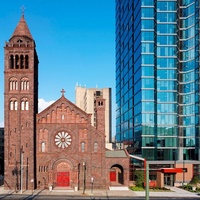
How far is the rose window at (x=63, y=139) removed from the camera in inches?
2574

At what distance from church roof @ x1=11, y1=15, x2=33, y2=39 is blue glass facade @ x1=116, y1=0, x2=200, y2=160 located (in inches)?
1267

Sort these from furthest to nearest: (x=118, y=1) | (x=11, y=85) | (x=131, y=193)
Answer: (x=118, y=1) < (x=11, y=85) < (x=131, y=193)

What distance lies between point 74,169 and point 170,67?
3818cm

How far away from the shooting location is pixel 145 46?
287 feet

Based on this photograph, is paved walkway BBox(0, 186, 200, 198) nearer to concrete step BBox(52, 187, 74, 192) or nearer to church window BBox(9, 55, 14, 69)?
concrete step BBox(52, 187, 74, 192)

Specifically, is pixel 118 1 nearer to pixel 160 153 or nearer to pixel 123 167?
pixel 160 153

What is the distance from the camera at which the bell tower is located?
205ft

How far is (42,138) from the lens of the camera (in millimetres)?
65375

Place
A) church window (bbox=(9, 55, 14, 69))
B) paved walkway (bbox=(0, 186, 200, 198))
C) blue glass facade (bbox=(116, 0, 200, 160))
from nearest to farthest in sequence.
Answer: paved walkway (bbox=(0, 186, 200, 198)), church window (bbox=(9, 55, 14, 69)), blue glass facade (bbox=(116, 0, 200, 160))

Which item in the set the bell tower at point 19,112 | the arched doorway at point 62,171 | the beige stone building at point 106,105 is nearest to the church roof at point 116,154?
the arched doorway at point 62,171

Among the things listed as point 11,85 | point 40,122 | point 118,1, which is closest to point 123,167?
point 40,122

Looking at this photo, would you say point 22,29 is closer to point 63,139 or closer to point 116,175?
point 63,139

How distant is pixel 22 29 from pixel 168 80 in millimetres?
39331

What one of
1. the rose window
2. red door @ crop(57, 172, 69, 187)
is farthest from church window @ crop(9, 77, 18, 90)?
red door @ crop(57, 172, 69, 187)
